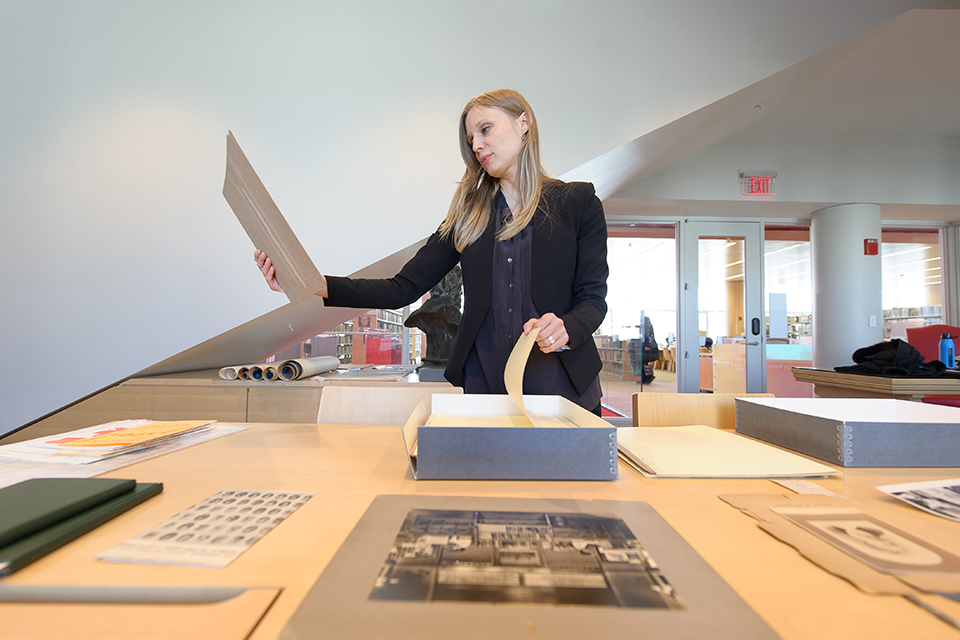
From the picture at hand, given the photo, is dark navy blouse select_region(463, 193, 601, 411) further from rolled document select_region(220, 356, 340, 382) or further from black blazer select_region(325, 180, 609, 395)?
rolled document select_region(220, 356, 340, 382)

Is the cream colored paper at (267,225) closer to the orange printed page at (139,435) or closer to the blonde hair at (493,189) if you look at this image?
the orange printed page at (139,435)

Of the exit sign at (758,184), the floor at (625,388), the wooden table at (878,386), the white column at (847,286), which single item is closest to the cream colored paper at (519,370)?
the wooden table at (878,386)

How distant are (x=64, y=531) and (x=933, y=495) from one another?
937 millimetres

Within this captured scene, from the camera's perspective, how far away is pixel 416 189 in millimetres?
2359

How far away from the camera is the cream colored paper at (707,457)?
25.6 inches

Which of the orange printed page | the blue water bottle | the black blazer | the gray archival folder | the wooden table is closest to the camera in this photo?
the gray archival folder

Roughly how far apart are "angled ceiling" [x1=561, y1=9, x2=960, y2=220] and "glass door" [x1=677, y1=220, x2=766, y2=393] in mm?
262

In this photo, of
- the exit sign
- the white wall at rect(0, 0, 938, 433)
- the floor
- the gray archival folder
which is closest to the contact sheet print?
the gray archival folder

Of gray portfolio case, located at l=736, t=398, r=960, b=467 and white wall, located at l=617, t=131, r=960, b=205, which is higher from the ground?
white wall, located at l=617, t=131, r=960, b=205

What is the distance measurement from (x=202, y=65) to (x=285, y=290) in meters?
A: 2.09

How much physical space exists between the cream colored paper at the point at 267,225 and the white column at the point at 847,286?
4.84 metres

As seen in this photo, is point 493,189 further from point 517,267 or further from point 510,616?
point 510,616

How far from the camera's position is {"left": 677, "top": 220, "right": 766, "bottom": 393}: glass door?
14.6 ft

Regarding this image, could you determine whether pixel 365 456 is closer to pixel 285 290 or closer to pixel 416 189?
pixel 285 290
